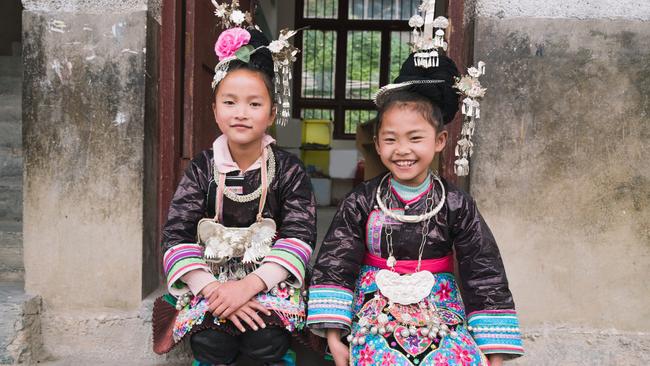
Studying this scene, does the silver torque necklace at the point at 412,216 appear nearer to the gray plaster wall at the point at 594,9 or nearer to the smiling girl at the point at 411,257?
the smiling girl at the point at 411,257

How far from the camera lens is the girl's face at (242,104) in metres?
Answer: 2.22

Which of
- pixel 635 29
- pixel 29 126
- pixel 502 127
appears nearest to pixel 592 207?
pixel 502 127

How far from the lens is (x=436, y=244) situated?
2.15 m

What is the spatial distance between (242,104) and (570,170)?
Result: 154cm

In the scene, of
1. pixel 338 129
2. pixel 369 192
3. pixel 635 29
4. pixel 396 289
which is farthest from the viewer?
pixel 338 129

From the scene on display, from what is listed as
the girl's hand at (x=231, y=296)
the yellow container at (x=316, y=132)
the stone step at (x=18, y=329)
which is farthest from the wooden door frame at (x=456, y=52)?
the yellow container at (x=316, y=132)

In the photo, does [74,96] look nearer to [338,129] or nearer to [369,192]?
[369,192]

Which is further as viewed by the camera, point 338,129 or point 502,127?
point 338,129

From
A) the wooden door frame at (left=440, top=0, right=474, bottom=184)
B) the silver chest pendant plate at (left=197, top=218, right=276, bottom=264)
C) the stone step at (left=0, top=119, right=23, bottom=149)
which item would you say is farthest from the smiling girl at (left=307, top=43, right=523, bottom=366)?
the stone step at (left=0, top=119, right=23, bottom=149)

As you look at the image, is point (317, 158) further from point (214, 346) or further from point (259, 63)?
point (214, 346)

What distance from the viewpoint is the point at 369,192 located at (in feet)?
7.33

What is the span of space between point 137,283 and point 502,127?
1881mm

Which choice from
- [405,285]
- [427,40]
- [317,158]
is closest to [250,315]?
[405,285]

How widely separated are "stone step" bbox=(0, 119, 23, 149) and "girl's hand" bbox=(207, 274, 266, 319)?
2.67m
